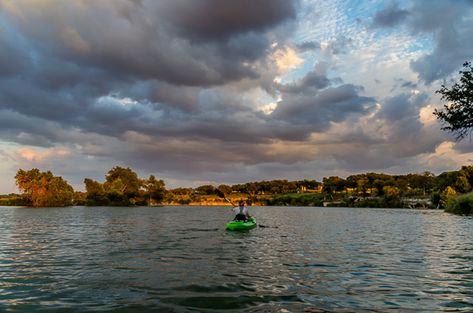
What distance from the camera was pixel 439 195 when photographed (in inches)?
6407

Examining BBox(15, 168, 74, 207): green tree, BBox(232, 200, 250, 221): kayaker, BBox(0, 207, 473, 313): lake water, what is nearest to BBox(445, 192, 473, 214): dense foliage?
BBox(232, 200, 250, 221): kayaker

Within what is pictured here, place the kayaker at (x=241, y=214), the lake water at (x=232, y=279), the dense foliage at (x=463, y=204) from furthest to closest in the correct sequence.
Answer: the dense foliage at (x=463, y=204) < the kayaker at (x=241, y=214) < the lake water at (x=232, y=279)

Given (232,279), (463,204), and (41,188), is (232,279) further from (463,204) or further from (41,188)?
(41,188)

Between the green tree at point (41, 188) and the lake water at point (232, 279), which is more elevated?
→ the green tree at point (41, 188)

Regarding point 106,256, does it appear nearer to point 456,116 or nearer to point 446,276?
point 446,276

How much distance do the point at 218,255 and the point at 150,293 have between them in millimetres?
12334

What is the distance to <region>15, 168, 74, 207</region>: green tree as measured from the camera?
171 m

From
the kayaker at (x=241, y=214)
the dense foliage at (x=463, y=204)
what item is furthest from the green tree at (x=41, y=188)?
the dense foliage at (x=463, y=204)

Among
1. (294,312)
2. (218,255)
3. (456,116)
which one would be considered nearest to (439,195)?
(456,116)

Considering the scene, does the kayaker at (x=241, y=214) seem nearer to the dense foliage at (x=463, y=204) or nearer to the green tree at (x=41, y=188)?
the dense foliage at (x=463, y=204)

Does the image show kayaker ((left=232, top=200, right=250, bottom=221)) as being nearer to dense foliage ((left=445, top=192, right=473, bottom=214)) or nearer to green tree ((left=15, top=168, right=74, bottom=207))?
dense foliage ((left=445, top=192, right=473, bottom=214))

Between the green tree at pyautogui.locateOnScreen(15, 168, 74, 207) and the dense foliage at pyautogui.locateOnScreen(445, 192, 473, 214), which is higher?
Result: the green tree at pyautogui.locateOnScreen(15, 168, 74, 207)

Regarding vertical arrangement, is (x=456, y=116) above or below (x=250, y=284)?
above

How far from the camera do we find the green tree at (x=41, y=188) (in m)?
171
